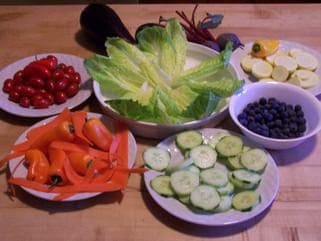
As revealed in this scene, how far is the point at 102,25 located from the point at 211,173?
60 centimetres

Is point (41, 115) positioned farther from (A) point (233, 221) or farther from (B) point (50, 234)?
(A) point (233, 221)

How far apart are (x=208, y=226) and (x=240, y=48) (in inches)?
22.5

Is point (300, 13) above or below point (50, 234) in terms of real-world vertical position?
above

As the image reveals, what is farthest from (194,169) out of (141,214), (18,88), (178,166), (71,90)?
(18,88)

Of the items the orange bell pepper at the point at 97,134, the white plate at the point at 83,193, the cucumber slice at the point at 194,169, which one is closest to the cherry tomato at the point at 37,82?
the white plate at the point at 83,193

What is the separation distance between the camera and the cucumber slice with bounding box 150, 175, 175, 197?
0.88m

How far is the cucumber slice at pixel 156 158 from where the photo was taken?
36.9 inches

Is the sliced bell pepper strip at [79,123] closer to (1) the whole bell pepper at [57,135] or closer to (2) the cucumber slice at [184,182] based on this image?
(1) the whole bell pepper at [57,135]

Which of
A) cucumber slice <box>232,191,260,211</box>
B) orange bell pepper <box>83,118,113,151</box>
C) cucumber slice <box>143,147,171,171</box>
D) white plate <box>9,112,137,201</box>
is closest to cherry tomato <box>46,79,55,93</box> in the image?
white plate <box>9,112,137,201</box>

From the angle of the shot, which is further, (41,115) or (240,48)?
(240,48)

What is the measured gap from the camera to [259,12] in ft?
4.82

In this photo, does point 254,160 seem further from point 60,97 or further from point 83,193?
point 60,97

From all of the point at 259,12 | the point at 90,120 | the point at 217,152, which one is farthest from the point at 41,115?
the point at 259,12

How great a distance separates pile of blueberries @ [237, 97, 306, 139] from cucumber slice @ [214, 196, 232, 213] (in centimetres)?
19
